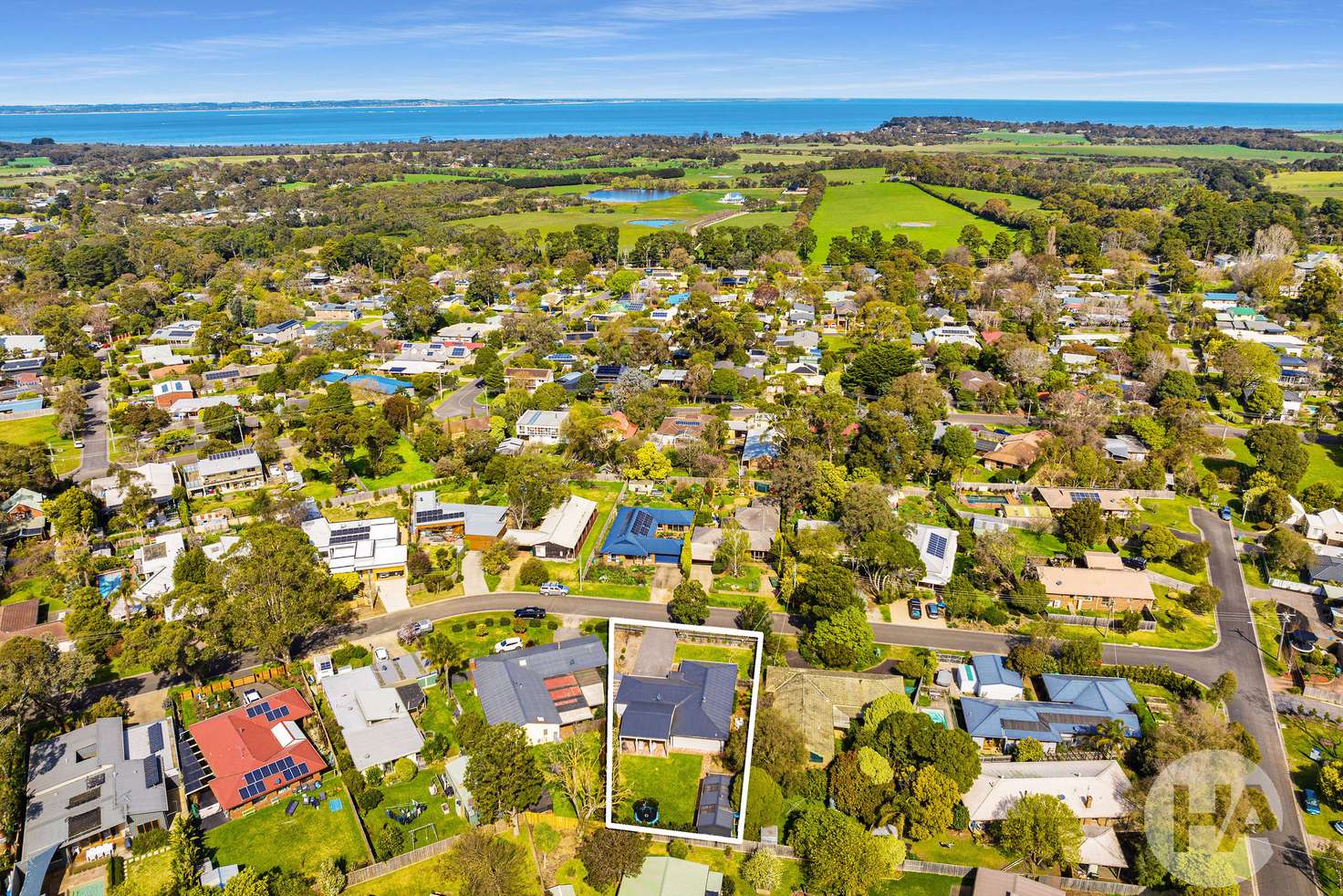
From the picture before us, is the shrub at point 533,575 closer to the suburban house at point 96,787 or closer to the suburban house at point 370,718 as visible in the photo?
the suburban house at point 370,718

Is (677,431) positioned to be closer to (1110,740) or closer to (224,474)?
(224,474)

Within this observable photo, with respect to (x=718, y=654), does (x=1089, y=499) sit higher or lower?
lower

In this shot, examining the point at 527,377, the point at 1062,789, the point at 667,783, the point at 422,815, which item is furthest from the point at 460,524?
the point at 1062,789

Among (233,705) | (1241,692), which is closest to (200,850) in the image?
(233,705)

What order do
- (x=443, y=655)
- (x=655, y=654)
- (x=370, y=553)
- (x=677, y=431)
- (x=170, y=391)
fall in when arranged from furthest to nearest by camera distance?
(x=170, y=391) → (x=677, y=431) → (x=370, y=553) → (x=443, y=655) → (x=655, y=654)

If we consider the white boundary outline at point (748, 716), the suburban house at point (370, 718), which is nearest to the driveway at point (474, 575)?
the suburban house at point (370, 718)
